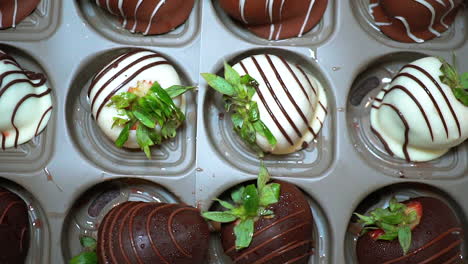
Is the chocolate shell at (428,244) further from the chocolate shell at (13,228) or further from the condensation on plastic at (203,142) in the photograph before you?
the chocolate shell at (13,228)

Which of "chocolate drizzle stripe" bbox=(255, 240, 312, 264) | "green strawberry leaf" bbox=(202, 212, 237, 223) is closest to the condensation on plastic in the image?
"green strawberry leaf" bbox=(202, 212, 237, 223)

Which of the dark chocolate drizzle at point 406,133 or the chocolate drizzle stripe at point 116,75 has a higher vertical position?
the chocolate drizzle stripe at point 116,75

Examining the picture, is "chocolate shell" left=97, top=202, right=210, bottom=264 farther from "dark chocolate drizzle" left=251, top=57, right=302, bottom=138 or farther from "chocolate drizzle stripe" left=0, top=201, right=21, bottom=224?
"dark chocolate drizzle" left=251, top=57, right=302, bottom=138

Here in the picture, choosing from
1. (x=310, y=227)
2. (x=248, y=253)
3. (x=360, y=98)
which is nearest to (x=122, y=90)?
(x=248, y=253)

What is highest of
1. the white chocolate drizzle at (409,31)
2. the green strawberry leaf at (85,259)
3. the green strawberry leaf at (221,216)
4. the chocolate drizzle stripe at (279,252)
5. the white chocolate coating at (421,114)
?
the white chocolate drizzle at (409,31)

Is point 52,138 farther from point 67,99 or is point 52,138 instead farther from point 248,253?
point 248,253

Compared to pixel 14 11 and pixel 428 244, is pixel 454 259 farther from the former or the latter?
pixel 14 11

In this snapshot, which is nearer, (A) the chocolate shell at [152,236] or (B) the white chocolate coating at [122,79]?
(A) the chocolate shell at [152,236]

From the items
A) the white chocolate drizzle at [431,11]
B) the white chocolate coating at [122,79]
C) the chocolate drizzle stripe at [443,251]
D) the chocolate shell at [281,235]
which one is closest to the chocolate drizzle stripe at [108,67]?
the white chocolate coating at [122,79]
